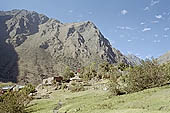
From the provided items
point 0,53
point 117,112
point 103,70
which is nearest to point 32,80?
point 0,53

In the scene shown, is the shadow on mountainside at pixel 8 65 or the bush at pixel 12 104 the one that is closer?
the bush at pixel 12 104

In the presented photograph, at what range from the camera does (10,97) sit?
74.6 feet

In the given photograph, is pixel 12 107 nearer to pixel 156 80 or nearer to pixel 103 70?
pixel 156 80

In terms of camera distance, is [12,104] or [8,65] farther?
[8,65]

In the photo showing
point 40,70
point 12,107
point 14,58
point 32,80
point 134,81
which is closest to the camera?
point 12,107

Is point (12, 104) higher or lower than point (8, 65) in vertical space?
lower

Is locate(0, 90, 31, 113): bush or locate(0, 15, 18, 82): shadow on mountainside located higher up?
locate(0, 15, 18, 82): shadow on mountainside

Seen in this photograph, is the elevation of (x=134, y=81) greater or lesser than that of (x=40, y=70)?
lesser

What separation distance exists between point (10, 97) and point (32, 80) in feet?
392

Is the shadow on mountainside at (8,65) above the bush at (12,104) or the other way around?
above

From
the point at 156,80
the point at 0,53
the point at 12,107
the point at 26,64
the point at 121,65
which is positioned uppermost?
the point at 0,53

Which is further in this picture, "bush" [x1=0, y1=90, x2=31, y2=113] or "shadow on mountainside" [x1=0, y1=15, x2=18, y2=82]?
"shadow on mountainside" [x1=0, y1=15, x2=18, y2=82]

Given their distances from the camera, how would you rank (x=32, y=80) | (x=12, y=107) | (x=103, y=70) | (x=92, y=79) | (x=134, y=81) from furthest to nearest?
(x=32, y=80)
(x=103, y=70)
(x=92, y=79)
(x=134, y=81)
(x=12, y=107)

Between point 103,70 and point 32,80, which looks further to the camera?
point 32,80
